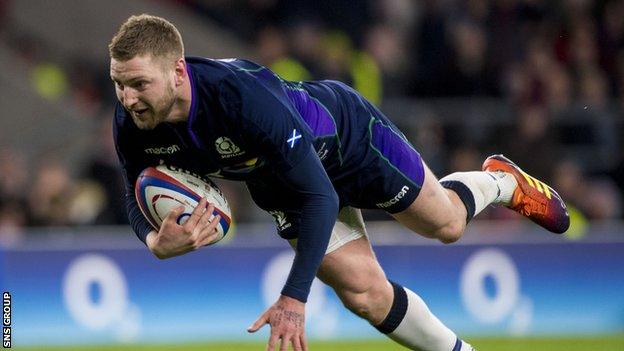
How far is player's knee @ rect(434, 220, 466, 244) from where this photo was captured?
6402 mm

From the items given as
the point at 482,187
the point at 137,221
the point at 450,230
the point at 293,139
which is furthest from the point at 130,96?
the point at 482,187

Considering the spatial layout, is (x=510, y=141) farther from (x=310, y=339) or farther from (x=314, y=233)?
(x=314, y=233)

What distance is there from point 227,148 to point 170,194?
34cm

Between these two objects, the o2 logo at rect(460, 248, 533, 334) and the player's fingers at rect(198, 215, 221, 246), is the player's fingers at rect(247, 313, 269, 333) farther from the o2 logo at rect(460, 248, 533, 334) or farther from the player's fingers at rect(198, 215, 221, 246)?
the o2 logo at rect(460, 248, 533, 334)

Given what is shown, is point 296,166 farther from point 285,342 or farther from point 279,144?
point 285,342

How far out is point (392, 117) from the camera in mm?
12148

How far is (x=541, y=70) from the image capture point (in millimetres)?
12258

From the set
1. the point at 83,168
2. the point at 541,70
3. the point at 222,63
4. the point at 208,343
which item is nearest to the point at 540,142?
the point at 541,70

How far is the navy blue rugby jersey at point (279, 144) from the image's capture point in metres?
5.34

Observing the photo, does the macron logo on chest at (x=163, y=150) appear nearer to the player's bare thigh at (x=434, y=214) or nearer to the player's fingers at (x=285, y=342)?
the player's fingers at (x=285, y=342)

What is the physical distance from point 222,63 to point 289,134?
1.73ft

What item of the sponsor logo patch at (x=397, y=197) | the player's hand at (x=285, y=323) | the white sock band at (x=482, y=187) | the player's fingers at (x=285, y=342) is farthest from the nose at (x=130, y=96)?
the white sock band at (x=482, y=187)

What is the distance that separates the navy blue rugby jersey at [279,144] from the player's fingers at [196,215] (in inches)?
10.2

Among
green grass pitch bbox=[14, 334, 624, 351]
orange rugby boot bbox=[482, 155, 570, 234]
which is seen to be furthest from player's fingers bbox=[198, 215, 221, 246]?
green grass pitch bbox=[14, 334, 624, 351]
